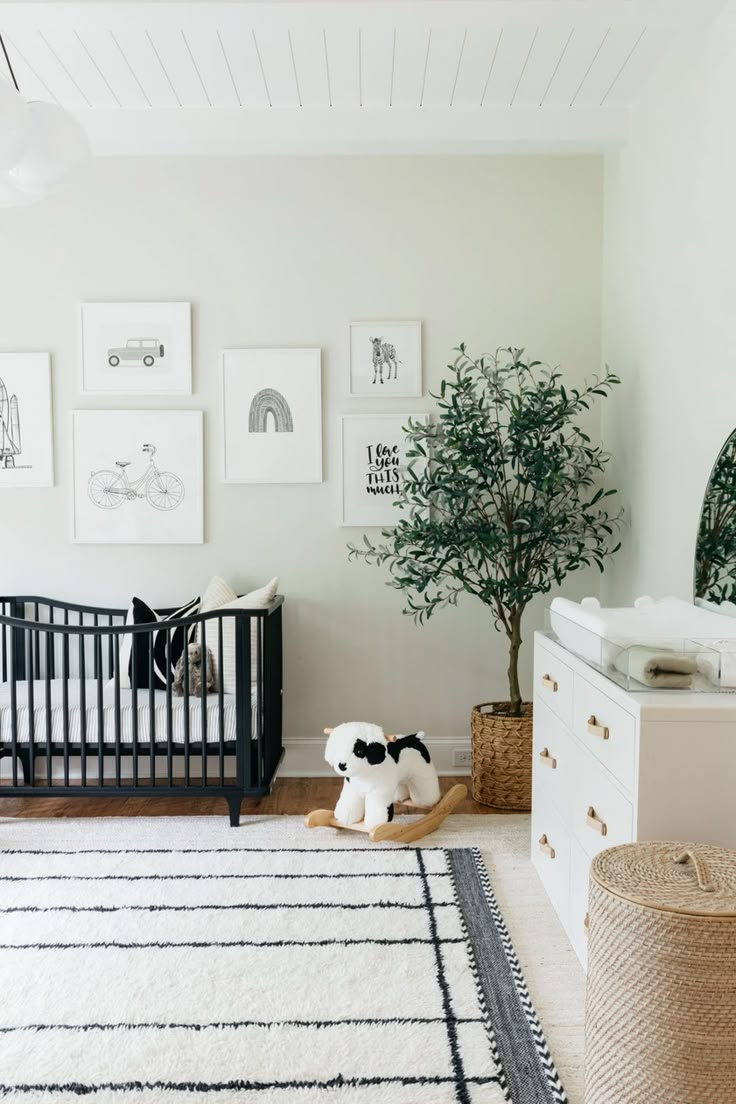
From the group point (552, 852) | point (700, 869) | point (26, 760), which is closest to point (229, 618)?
point (26, 760)

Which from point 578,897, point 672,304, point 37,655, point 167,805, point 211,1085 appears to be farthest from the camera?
point 37,655

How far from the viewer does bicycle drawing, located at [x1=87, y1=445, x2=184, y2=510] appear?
3670 millimetres

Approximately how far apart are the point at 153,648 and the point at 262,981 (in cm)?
147

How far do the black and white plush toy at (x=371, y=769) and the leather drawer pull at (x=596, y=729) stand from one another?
1.06 meters

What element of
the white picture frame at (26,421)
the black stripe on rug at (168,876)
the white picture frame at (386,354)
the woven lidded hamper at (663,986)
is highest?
the white picture frame at (386,354)

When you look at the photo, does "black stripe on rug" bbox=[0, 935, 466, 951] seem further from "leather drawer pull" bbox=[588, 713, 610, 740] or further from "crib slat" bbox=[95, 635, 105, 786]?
"crib slat" bbox=[95, 635, 105, 786]

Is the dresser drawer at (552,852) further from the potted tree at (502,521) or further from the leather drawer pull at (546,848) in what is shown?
the potted tree at (502,521)

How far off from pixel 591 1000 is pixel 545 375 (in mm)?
2605

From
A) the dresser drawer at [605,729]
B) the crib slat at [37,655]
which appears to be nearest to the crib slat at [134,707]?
the crib slat at [37,655]

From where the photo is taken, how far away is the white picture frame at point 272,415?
3633mm

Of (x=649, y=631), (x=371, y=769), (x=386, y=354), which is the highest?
(x=386, y=354)

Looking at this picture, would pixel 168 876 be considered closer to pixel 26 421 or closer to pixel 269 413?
pixel 269 413

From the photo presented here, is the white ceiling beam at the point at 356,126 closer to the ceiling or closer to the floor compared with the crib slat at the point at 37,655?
closer to the ceiling

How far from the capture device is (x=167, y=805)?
3336mm
